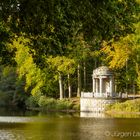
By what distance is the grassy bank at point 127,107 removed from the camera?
44.9 m

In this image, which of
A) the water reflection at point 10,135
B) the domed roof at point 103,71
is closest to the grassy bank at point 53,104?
the domed roof at point 103,71

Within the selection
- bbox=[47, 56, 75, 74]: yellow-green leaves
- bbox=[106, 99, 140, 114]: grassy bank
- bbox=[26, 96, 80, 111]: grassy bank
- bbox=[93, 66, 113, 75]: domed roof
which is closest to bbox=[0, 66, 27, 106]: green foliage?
bbox=[26, 96, 80, 111]: grassy bank

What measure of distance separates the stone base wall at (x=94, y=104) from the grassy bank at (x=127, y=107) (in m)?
1.62

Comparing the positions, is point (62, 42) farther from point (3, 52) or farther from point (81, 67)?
point (81, 67)

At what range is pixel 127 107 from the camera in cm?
4556

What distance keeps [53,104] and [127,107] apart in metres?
12.5

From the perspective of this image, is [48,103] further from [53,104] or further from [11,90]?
[11,90]

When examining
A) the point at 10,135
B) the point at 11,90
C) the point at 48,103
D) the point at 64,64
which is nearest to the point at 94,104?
the point at 64,64

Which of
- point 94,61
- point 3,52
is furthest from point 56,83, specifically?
point 3,52

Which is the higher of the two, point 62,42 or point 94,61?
point 94,61

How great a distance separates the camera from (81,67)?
58.7 metres

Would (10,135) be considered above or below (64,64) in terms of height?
below

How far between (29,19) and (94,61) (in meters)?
50.9

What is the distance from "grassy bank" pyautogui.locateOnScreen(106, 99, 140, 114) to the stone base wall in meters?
1.62
